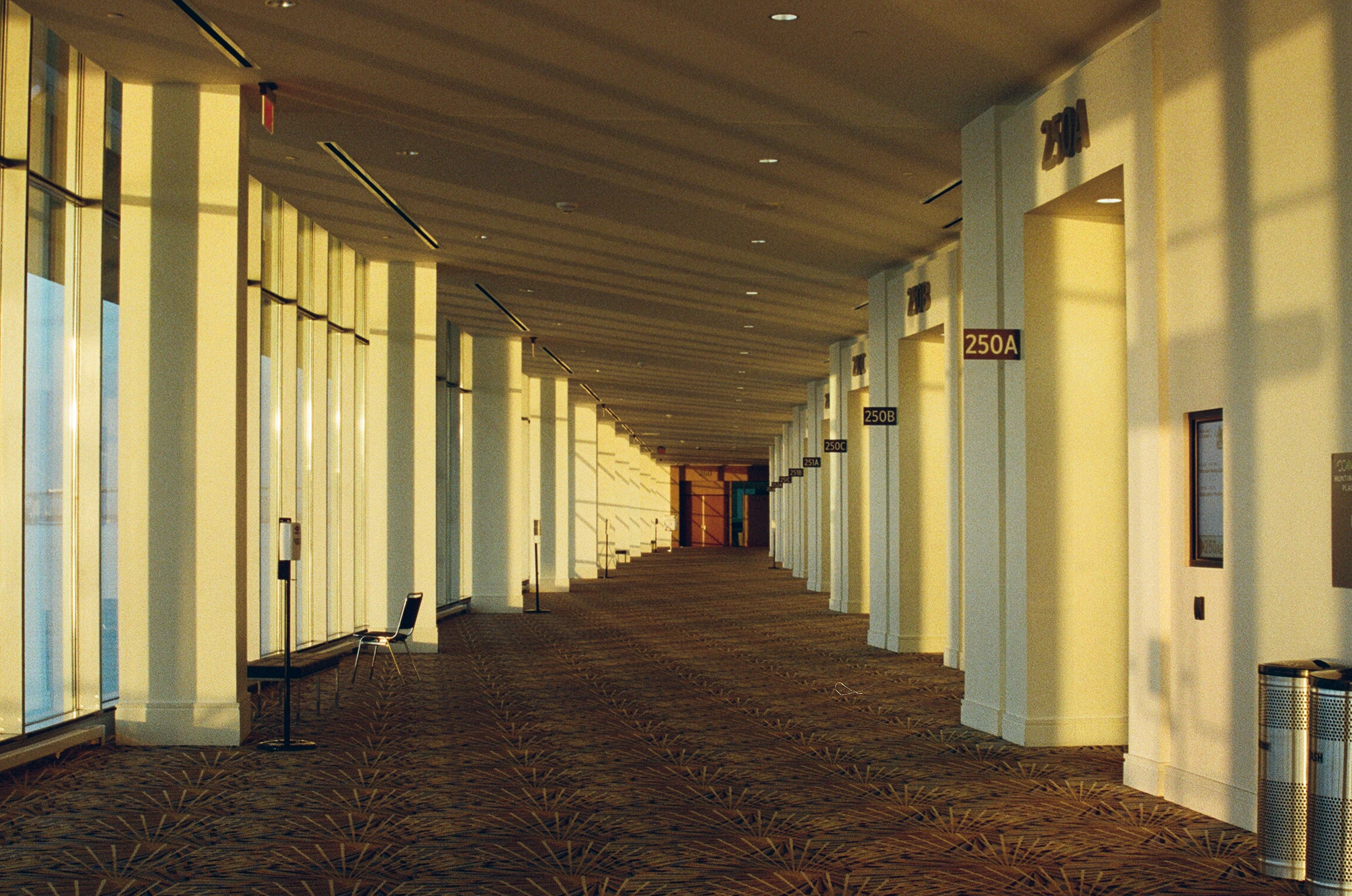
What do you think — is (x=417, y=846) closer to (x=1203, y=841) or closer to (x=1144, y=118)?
(x=1203, y=841)

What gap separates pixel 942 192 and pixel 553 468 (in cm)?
1694

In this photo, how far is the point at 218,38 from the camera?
24.4ft

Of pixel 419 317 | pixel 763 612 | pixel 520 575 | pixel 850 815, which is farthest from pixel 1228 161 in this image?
pixel 520 575

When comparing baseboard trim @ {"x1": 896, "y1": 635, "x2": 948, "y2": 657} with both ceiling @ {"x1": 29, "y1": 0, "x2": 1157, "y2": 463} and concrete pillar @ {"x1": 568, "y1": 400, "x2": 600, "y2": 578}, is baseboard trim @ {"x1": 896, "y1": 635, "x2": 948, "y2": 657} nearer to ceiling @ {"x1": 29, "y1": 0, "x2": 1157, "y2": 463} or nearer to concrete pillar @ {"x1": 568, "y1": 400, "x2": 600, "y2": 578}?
ceiling @ {"x1": 29, "y1": 0, "x2": 1157, "y2": 463}

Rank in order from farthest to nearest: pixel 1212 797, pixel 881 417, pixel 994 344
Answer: pixel 881 417 < pixel 994 344 < pixel 1212 797

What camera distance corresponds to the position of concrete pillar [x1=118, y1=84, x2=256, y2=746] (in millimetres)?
8242

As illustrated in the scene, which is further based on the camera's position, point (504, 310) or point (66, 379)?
point (504, 310)

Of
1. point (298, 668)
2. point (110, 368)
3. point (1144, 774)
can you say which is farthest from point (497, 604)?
point (1144, 774)

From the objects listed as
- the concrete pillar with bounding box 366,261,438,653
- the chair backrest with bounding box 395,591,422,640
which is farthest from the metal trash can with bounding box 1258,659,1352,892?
the concrete pillar with bounding box 366,261,438,653

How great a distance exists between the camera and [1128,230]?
22.7 ft

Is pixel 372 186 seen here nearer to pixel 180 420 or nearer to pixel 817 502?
pixel 180 420

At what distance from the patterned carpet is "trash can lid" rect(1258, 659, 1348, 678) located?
2.70 feet

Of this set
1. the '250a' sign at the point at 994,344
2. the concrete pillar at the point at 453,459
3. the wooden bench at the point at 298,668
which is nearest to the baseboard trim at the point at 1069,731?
the '250a' sign at the point at 994,344

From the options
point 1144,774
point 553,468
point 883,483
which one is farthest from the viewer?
point 553,468
